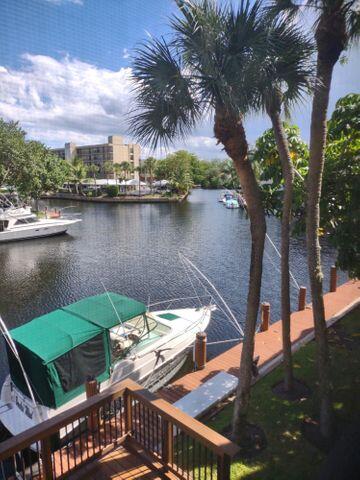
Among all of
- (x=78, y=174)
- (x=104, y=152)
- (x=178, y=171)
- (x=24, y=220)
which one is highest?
(x=104, y=152)

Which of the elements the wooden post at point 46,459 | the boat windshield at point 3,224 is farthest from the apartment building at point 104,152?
the wooden post at point 46,459

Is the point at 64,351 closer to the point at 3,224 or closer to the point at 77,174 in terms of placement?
the point at 3,224

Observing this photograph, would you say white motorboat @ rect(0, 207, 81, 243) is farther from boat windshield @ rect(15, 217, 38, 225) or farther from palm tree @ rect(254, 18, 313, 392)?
palm tree @ rect(254, 18, 313, 392)

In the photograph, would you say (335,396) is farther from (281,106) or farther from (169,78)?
(169,78)

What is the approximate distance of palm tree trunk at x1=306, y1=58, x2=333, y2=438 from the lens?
468 centimetres

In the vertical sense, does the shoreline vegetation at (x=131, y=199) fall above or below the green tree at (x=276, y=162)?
below

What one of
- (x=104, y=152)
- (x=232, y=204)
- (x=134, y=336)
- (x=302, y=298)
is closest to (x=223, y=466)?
(x=134, y=336)

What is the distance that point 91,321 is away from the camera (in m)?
7.21

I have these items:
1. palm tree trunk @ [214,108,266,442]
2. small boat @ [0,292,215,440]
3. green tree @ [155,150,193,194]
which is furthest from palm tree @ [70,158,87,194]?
palm tree trunk @ [214,108,266,442]

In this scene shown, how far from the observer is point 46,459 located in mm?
3398

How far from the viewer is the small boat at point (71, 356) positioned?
6.40 m

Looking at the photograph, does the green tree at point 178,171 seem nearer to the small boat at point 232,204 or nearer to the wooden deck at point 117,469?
the small boat at point 232,204

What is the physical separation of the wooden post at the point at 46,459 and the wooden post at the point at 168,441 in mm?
1224

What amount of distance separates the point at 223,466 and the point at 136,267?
53.3 feet
